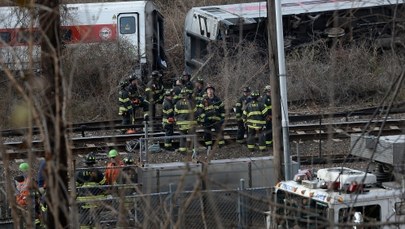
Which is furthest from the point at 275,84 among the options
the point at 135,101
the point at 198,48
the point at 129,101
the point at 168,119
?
the point at 198,48

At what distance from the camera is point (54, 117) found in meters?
4.94

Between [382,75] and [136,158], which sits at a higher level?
[382,75]

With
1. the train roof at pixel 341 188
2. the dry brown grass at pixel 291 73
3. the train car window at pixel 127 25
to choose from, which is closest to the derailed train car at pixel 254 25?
the dry brown grass at pixel 291 73

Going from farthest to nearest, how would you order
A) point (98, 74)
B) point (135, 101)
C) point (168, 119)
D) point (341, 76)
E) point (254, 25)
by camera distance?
point (254, 25) < point (341, 76) < point (98, 74) < point (135, 101) < point (168, 119)

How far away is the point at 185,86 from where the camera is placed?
62.1 feet

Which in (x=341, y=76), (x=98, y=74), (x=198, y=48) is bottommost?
(x=341, y=76)

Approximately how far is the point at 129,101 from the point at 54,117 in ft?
49.1

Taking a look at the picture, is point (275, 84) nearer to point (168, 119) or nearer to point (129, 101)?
point (168, 119)

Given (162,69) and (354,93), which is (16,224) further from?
(162,69)

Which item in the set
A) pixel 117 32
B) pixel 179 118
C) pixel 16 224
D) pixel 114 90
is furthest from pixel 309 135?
pixel 16 224

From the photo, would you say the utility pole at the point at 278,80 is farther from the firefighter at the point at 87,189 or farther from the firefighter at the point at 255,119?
the firefighter at the point at 255,119

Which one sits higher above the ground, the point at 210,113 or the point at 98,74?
the point at 98,74

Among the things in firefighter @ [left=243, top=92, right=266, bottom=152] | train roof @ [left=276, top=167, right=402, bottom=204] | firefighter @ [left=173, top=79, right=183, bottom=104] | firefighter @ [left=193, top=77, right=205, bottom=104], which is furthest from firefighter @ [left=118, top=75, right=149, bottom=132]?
train roof @ [left=276, top=167, right=402, bottom=204]

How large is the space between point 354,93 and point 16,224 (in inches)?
743
